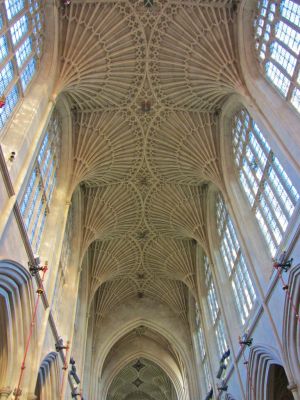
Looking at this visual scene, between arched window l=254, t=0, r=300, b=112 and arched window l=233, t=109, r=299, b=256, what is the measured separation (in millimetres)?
2421

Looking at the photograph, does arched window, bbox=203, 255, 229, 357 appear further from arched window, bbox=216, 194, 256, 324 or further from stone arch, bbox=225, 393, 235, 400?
arched window, bbox=216, 194, 256, 324

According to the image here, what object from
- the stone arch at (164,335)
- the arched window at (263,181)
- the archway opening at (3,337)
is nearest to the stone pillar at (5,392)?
the archway opening at (3,337)

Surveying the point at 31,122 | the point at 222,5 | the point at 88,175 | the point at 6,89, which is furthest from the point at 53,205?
the point at 222,5

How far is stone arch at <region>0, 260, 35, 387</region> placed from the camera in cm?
1108

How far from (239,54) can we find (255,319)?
1129 centimetres

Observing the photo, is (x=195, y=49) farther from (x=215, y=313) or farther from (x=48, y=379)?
(x=48, y=379)

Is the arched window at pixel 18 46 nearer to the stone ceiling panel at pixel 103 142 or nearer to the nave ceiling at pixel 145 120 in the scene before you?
the nave ceiling at pixel 145 120

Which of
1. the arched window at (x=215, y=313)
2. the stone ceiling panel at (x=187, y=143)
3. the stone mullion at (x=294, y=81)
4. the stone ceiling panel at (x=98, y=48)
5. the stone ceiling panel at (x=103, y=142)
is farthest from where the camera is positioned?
the arched window at (x=215, y=313)

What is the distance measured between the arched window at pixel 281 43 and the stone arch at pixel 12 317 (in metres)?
10.5

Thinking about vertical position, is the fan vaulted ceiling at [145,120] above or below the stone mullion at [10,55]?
above

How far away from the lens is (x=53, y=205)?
17516 mm

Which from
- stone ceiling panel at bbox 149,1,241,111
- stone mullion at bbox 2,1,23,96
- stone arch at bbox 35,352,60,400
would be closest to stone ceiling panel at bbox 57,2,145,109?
stone ceiling panel at bbox 149,1,241,111

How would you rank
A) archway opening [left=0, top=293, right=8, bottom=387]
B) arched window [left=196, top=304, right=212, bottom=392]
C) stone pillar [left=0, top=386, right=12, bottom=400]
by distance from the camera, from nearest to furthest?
1. stone pillar [left=0, top=386, right=12, bottom=400]
2. archway opening [left=0, top=293, right=8, bottom=387]
3. arched window [left=196, top=304, right=212, bottom=392]

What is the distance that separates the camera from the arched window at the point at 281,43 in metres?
13.1
